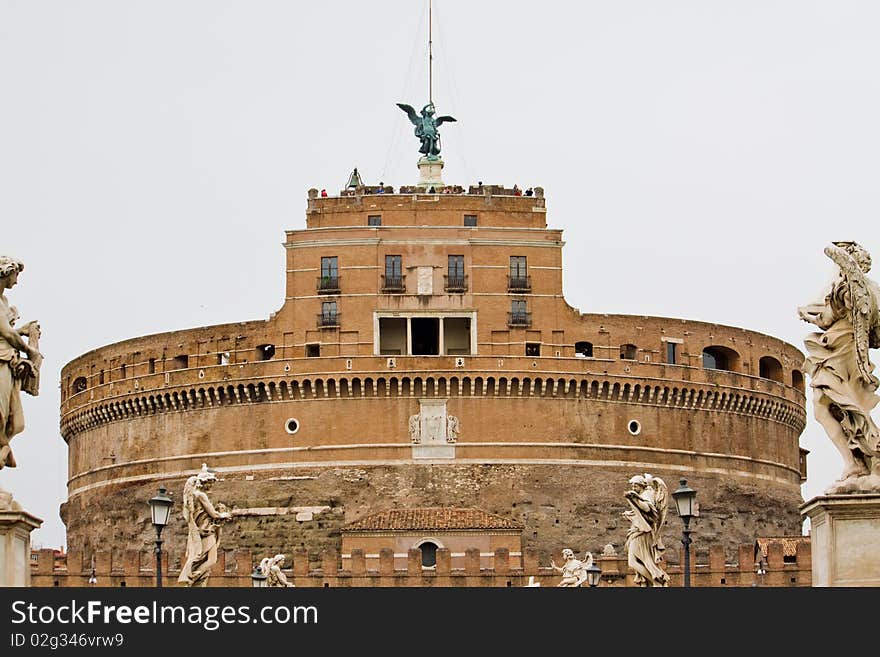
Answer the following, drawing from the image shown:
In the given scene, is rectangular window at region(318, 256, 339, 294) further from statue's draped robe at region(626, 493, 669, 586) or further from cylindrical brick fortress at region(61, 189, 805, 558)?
statue's draped robe at region(626, 493, 669, 586)

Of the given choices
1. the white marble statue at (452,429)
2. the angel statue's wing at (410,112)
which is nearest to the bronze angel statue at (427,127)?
the angel statue's wing at (410,112)

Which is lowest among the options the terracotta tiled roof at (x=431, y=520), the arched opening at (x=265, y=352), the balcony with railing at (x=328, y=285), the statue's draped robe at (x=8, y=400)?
the statue's draped robe at (x=8, y=400)

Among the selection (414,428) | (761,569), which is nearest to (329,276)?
(414,428)

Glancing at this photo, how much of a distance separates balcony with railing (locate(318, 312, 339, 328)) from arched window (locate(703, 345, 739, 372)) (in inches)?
533

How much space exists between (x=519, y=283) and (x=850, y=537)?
61.9 meters

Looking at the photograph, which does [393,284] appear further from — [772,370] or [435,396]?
[772,370]

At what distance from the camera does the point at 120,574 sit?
6838 cm

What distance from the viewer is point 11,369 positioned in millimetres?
15961

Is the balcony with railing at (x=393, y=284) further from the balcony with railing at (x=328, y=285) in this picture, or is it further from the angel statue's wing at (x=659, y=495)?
the angel statue's wing at (x=659, y=495)

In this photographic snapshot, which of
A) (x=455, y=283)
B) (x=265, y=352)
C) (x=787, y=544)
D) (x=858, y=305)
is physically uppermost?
(x=455, y=283)

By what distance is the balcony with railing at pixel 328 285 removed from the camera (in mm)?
77125

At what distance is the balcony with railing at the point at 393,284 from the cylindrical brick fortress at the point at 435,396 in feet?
0.16
